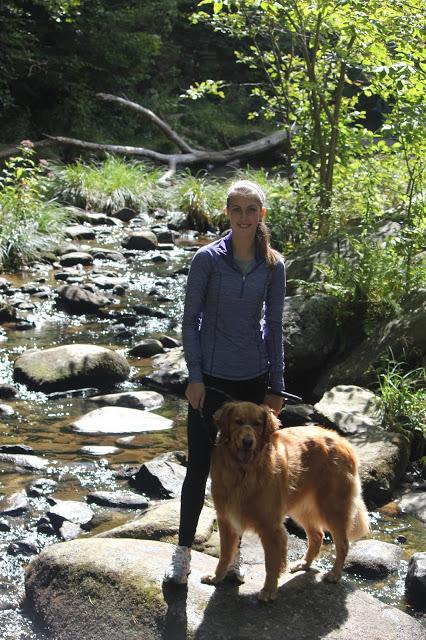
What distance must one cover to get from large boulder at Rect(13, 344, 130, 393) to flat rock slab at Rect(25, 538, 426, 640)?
3955mm

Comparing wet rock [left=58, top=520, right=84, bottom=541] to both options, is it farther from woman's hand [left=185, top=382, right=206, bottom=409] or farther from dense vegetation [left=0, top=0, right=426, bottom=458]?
dense vegetation [left=0, top=0, right=426, bottom=458]

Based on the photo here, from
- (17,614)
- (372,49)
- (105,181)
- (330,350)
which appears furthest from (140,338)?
(105,181)

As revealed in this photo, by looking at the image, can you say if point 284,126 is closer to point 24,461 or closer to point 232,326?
point 24,461

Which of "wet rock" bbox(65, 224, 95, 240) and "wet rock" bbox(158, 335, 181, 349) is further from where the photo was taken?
"wet rock" bbox(65, 224, 95, 240)

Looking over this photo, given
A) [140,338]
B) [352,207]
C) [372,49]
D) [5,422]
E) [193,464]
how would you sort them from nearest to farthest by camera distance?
[193,464] < [5,422] < [372,49] < [140,338] < [352,207]

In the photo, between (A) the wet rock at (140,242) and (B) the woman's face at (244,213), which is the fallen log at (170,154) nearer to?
(A) the wet rock at (140,242)

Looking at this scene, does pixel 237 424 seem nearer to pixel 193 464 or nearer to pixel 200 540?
pixel 193 464

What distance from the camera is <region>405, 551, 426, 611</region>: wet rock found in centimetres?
480

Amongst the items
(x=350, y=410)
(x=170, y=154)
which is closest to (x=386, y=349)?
(x=350, y=410)

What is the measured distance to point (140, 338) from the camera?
Result: 33.5 feet

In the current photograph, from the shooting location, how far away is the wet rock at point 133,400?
8.04 meters

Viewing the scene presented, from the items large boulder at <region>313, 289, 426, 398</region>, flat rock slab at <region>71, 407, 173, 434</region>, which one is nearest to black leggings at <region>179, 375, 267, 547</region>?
flat rock slab at <region>71, 407, 173, 434</region>

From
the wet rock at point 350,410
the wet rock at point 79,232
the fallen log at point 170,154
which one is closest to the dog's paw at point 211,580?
the wet rock at point 350,410

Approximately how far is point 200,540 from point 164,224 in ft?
39.2
